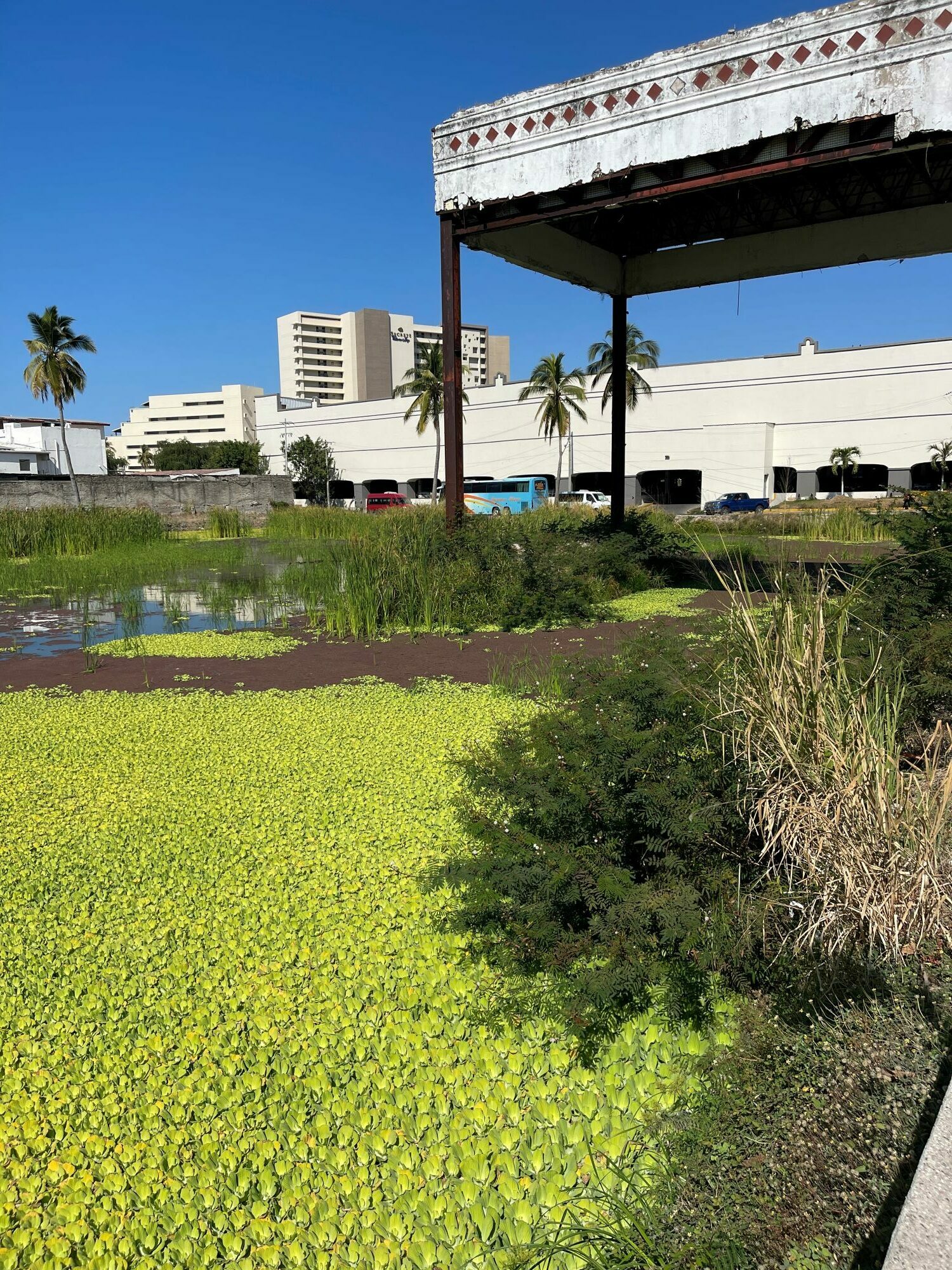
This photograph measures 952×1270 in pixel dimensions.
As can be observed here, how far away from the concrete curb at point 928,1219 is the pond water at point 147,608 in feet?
24.3

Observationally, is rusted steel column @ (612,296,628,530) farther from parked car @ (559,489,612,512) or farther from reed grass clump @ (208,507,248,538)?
parked car @ (559,489,612,512)

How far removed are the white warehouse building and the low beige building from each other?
67536 millimetres

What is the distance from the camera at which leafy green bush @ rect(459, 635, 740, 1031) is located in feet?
7.13

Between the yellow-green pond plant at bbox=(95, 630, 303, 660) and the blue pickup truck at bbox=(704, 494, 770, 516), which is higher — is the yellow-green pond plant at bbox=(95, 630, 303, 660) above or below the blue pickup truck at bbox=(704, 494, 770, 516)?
below


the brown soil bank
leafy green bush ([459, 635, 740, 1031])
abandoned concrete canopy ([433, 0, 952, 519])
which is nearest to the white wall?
abandoned concrete canopy ([433, 0, 952, 519])

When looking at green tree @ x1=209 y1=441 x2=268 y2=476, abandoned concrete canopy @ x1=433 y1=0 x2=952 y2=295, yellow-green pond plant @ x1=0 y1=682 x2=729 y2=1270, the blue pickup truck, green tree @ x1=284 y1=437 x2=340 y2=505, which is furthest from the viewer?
green tree @ x1=209 y1=441 x2=268 y2=476

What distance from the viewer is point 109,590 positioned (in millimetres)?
12008

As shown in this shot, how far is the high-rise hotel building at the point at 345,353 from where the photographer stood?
10850 centimetres

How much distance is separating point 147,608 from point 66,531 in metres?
7.66

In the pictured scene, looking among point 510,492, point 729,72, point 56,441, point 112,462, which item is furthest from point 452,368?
point 112,462

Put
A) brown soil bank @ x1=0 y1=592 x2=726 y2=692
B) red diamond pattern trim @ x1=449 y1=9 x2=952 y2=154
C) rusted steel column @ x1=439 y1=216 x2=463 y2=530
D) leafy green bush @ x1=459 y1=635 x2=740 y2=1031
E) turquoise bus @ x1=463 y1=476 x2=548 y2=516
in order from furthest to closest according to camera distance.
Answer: turquoise bus @ x1=463 y1=476 x2=548 y2=516
rusted steel column @ x1=439 y1=216 x2=463 y2=530
red diamond pattern trim @ x1=449 y1=9 x2=952 y2=154
brown soil bank @ x1=0 y1=592 x2=726 y2=692
leafy green bush @ x1=459 y1=635 x2=740 y2=1031

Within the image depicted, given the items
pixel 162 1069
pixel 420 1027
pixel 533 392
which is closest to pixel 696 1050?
pixel 420 1027

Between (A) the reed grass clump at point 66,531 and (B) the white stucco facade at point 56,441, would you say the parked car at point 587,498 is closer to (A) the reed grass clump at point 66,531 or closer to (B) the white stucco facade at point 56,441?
(A) the reed grass clump at point 66,531

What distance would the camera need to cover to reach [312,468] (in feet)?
183
